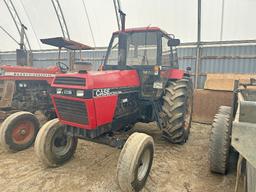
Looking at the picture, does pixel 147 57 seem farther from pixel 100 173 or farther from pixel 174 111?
pixel 100 173

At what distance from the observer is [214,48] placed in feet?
28.3

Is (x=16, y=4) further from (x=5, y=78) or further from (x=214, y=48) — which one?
(x=214, y=48)

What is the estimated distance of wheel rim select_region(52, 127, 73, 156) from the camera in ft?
11.1

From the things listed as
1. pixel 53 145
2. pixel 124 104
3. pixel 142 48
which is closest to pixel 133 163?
pixel 124 104

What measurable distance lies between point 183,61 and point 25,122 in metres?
7.00

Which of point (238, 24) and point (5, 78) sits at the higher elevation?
point (238, 24)

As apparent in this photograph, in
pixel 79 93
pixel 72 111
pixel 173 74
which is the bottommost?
pixel 72 111

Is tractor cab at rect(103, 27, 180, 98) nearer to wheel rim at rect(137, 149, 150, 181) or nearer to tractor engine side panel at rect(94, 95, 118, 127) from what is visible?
tractor engine side panel at rect(94, 95, 118, 127)

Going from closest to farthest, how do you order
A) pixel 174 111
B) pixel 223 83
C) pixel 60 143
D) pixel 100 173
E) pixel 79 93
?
pixel 79 93, pixel 100 173, pixel 60 143, pixel 174 111, pixel 223 83

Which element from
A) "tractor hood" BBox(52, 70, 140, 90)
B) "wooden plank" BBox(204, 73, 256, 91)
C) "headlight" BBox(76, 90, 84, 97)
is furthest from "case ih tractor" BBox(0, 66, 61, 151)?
"wooden plank" BBox(204, 73, 256, 91)

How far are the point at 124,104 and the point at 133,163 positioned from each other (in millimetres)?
1279

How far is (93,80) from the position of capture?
2.81 meters

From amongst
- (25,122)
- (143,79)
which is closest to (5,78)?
(25,122)

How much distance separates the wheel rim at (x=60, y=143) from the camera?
339 centimetres
